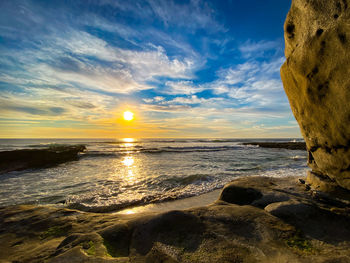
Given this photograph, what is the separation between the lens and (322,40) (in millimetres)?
3027

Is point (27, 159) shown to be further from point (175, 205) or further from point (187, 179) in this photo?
point (175, 205)

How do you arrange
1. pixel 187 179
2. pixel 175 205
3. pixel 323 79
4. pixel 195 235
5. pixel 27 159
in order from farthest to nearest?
pixel 27 159 < pixel 187 179 < pixel 175 205 < pixel 323 79 < pixel 195 235

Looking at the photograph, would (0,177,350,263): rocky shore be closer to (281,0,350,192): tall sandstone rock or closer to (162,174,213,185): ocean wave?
(281,0,350,192): tall sandstone rock

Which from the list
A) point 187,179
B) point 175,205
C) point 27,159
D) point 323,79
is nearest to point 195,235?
point 175,205

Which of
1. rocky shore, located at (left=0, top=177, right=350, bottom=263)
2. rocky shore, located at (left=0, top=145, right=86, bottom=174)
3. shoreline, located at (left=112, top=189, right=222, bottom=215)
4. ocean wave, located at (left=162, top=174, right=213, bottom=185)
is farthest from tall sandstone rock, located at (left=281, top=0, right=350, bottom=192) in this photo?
rocky shore, located at (left=0, top=145, right=86, bottom=174)

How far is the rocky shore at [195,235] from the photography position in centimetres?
210

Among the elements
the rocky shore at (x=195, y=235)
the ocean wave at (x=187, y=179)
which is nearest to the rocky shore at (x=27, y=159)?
the ocean wave at (x=187, y=179)

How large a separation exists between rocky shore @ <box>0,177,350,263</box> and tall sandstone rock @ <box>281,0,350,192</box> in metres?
0.86

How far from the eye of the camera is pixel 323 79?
3.16 meters

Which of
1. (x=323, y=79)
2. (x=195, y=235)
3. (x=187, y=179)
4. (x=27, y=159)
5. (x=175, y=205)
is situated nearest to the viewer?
(x=195, y=235)

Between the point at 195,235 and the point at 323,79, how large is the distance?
12.1ft

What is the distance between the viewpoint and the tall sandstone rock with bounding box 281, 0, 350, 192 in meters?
2.83

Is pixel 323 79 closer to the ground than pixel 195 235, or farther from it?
farther from it

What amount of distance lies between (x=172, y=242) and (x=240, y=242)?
96 cm
